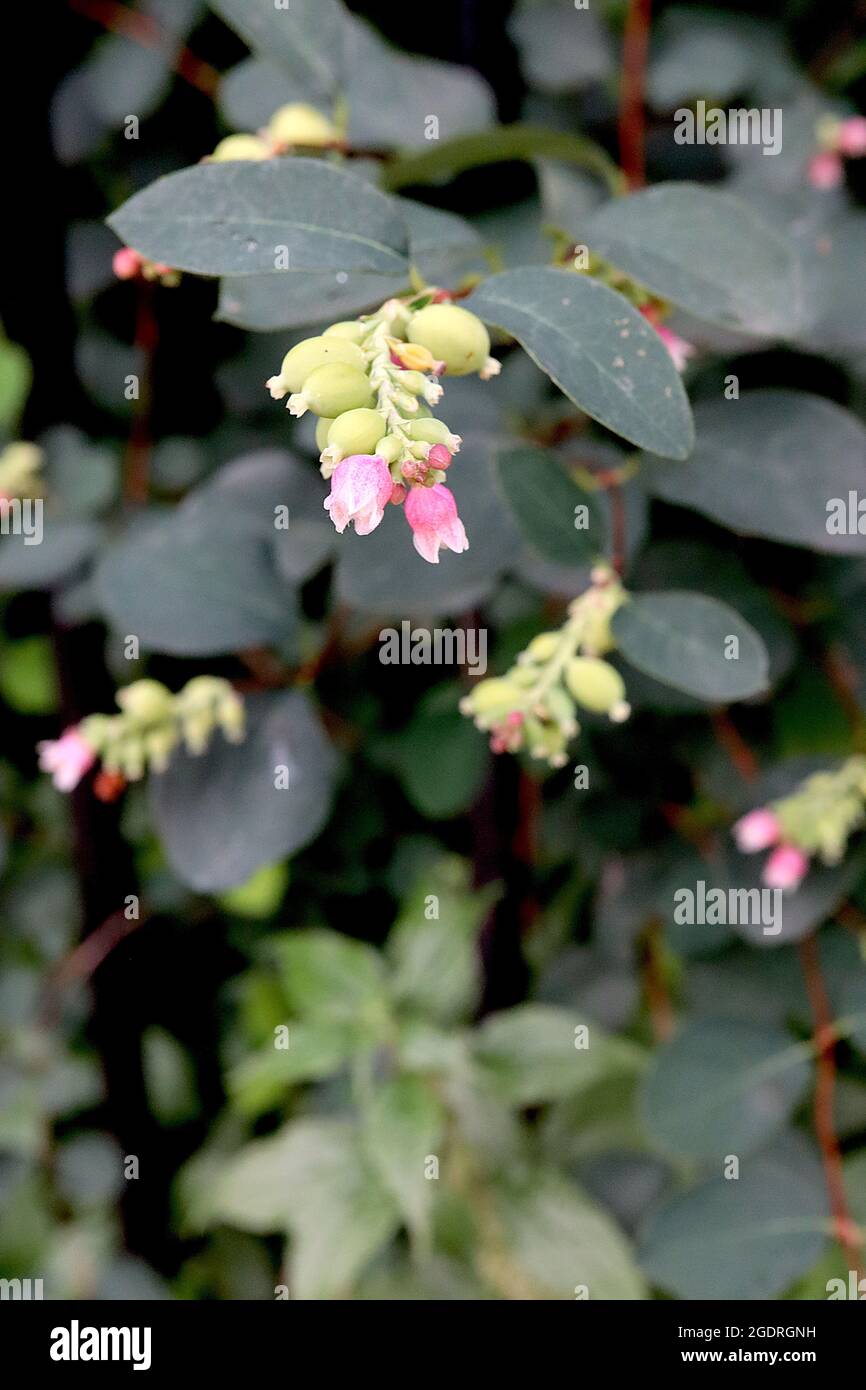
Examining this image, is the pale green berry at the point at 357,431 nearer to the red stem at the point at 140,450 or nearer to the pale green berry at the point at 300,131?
the pale green berry at the point at 300,131

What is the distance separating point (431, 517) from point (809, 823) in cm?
45

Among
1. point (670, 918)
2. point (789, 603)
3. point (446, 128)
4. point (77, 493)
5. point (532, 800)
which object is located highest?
point (446, 128)

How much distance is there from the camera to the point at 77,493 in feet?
3.23

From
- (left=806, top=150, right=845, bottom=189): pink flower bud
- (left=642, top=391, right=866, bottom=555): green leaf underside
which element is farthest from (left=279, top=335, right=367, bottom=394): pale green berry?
(left=806, top=150, right=845, bottom=189): pink flower bud

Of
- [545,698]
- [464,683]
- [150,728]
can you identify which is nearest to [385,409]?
[545,698]

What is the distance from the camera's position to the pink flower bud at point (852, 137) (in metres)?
0.79

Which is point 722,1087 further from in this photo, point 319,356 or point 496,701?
point 319,356

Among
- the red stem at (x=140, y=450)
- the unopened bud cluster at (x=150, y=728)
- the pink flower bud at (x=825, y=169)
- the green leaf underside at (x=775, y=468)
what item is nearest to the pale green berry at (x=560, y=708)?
the green leaf underside at (x=775, y=468)

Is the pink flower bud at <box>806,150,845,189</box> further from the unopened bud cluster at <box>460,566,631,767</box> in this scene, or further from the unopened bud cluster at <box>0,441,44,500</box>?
the unopened bud cluster at <box>0,441,44,500</box>
